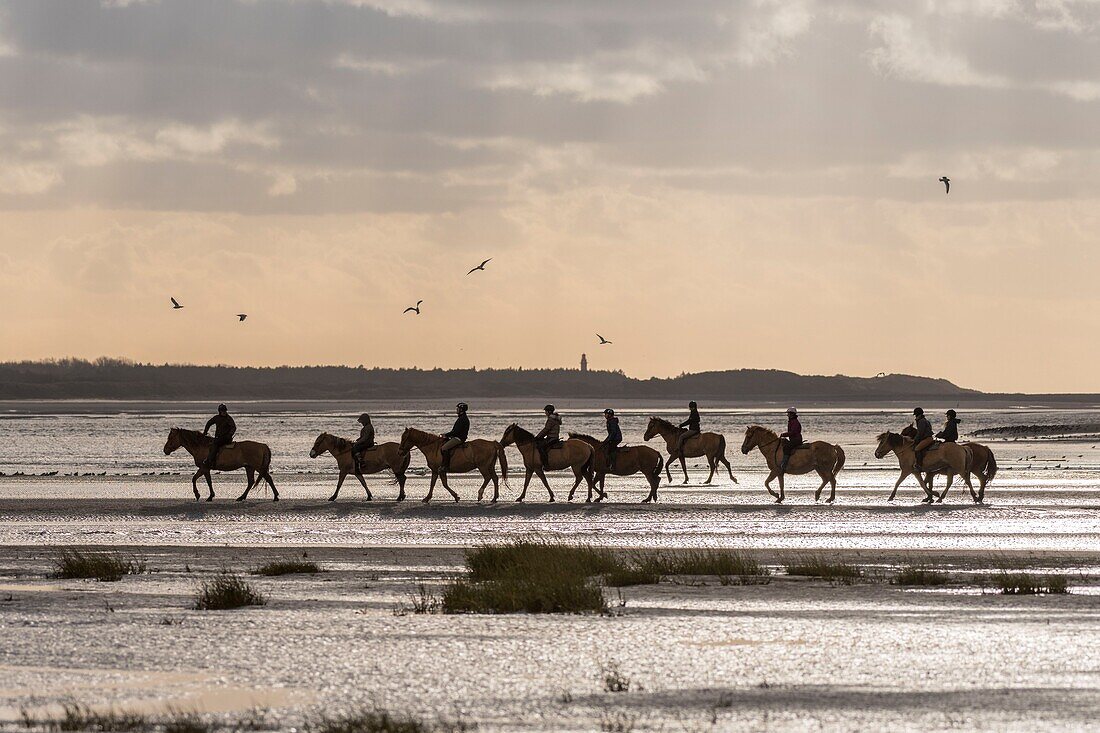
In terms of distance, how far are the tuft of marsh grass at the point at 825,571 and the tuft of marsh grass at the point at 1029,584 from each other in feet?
5.53

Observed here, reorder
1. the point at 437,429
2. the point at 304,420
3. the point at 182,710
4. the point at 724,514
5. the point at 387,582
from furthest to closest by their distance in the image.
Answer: the point at 304,420 < the point at 437,429 < the point at 724,514 < the point at 387,582 < the point at 182,710

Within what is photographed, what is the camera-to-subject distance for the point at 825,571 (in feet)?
57.5

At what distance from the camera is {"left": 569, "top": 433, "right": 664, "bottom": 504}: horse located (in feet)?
106

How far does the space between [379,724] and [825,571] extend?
9.28 metres

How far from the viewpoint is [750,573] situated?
1773cm

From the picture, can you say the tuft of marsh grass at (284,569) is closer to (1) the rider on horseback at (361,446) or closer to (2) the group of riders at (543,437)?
(2) the group of riders at (543,437)

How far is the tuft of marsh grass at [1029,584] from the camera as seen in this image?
15.9 metres

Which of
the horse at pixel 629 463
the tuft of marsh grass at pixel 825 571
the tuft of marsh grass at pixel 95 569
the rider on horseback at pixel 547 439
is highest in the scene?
the rider on horseback at pixel 547 439

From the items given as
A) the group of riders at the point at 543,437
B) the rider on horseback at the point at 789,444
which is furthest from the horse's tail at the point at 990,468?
the rider on horseback at the point at 789,444

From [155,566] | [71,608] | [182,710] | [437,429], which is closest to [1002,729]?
[182,710]

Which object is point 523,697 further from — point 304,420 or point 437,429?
point 304,420

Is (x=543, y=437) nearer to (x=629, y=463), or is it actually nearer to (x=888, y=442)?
(x=629, y=463)

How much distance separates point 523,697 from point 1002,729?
3310mm

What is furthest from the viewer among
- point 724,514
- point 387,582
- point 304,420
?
point 304,420
